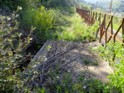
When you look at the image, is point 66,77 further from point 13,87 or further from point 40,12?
point 40,12

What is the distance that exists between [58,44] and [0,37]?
11.5 ft

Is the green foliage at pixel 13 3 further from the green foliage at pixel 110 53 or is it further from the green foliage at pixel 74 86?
the green foliage at pixel 74 86

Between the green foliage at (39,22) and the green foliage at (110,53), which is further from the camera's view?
the green foliage at (39,22)

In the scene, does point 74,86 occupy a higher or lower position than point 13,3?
lower

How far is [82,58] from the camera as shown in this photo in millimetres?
5195

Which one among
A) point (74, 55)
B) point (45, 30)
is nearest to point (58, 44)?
point (74, 55)

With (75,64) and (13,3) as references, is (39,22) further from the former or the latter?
(75,64)

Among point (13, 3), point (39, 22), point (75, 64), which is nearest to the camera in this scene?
point (75, 64)

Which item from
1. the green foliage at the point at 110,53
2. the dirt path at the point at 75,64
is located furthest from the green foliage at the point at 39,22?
the green foliage at the point at 110,53

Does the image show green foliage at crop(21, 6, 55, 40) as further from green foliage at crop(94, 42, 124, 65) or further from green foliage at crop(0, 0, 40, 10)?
green foliage at crop(94, 42, 124, 65)

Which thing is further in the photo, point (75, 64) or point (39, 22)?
point (39, 22)

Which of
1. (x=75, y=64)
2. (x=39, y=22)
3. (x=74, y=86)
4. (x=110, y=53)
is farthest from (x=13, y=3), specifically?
(x=74, y=86)

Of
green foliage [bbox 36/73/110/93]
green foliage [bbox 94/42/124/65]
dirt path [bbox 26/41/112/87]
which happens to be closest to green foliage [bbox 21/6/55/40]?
dirt path [bbox 26/41/112/87]

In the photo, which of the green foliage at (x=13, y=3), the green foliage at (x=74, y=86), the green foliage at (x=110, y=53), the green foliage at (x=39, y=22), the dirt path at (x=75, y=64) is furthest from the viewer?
the green foliage at (x=13, y=3)
